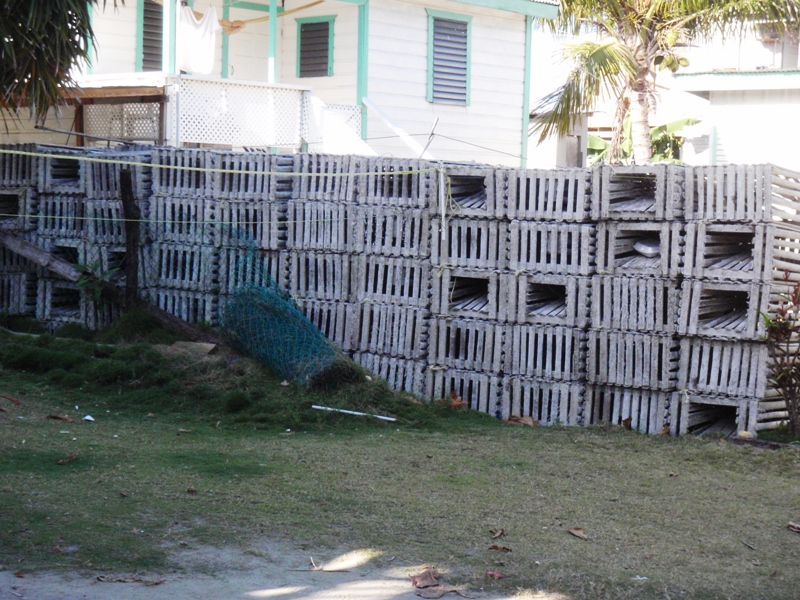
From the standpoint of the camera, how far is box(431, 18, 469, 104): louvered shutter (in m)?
18.1

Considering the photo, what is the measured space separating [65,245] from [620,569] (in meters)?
9.38

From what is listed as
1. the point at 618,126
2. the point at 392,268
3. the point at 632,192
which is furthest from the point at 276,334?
the point at 618,126

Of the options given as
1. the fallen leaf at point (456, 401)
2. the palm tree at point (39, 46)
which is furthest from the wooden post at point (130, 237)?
the fallen leaf at point (456, 401)

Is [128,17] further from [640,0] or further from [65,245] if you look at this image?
[640,0]

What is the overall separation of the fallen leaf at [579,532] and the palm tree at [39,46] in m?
7.40

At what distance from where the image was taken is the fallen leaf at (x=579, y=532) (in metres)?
6.17

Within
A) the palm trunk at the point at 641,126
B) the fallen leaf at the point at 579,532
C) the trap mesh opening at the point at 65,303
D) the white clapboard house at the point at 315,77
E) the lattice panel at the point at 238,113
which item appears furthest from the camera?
the palm trunk at the point at 641,126

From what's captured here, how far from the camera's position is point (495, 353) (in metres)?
10.1

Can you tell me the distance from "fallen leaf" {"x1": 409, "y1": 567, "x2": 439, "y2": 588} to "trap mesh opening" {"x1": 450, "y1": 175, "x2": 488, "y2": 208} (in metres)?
5.53

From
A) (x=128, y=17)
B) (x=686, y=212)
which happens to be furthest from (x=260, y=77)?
(x=686, y=212)

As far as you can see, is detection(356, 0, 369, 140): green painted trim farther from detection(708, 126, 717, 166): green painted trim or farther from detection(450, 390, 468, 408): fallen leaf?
detection(708, 126, 717, 166): green painted trim

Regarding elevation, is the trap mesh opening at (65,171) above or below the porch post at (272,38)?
below

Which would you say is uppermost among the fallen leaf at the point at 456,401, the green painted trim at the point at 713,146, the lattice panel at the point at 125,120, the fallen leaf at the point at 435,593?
the green painted trim at the point at 713,146

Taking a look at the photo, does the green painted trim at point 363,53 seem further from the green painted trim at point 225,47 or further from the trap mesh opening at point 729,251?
the trap mesh opening at point 729,251
